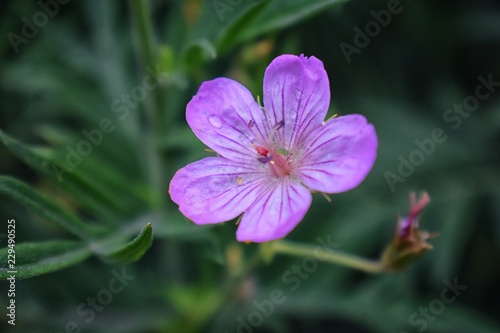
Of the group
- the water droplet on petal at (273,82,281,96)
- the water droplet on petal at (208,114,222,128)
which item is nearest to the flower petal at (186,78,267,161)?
the water droplet on petal at (208,114,222,128)

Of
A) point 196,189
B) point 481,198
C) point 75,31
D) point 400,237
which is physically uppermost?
point 75,31

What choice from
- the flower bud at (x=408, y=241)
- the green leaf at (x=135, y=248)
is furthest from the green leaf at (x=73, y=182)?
the flower bud at (x=408, y=241)

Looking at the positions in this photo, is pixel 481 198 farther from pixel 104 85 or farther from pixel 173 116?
pixel 104 85

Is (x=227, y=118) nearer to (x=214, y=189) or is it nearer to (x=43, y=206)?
(x=214, y=189)

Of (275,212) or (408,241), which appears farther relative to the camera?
(408,241)

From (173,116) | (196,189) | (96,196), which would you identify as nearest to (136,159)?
(173,116)

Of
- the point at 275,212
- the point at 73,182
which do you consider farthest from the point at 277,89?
the point at 73,182

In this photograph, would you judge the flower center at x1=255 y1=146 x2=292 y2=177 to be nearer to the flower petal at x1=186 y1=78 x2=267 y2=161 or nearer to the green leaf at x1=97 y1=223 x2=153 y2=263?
the flower petal at x1=186 y1=78 x2=267 y2=161
